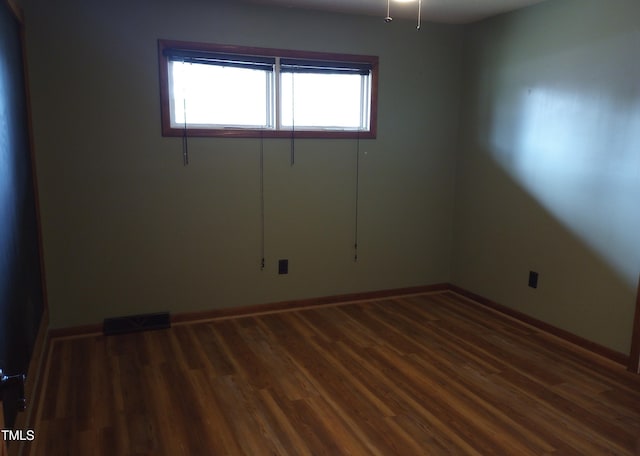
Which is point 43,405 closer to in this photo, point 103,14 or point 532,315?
point 103,14

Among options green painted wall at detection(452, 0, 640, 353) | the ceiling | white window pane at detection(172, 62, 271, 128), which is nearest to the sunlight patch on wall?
green painted wall at detection(452, 0, 640, 353)

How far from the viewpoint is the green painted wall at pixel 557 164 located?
300cm

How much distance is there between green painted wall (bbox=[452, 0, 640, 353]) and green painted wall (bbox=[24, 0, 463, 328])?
14.3 inches

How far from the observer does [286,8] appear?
3.64 metres

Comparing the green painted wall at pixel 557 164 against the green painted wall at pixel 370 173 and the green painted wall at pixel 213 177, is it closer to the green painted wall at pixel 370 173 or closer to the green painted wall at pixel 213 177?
the green painted wall at pixel 370 173

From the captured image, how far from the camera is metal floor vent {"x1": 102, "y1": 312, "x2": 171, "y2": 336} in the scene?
3.45 m

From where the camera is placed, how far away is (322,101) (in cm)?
395

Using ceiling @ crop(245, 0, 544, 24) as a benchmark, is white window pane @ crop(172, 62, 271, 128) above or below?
below

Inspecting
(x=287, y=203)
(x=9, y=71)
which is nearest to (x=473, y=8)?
(x=287, y=203)

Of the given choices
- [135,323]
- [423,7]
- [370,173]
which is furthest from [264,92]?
[135,323]

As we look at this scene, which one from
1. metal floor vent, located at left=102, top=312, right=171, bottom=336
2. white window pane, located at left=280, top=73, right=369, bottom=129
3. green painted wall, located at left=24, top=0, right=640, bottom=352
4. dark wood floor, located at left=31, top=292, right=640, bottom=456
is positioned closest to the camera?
dark wood floor, located at left=31, top=292, right=640, bottom=456

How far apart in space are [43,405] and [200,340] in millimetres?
1058

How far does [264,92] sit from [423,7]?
134 centimetres

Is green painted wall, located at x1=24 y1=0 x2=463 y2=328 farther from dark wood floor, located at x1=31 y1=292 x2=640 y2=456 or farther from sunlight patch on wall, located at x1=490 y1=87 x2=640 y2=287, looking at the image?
sunlight patch on wall, located at x1=490 y1=87 x2=640 y2=287
